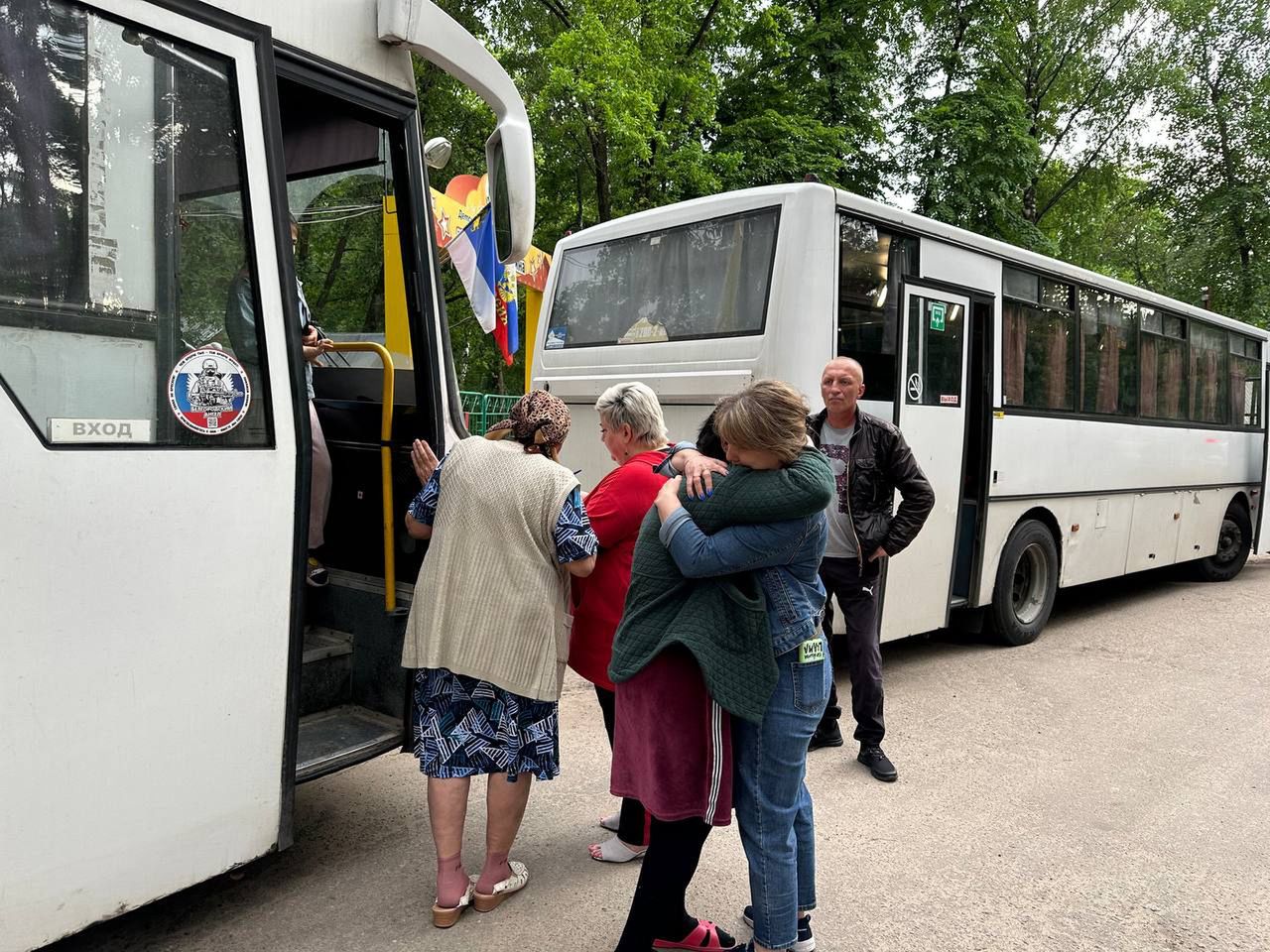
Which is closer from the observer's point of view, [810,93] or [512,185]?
[512,185]

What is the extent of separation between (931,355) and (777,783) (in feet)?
13.5

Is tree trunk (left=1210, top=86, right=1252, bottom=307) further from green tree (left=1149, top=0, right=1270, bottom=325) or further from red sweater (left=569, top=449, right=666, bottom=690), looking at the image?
red sweater (left=569, top=449, right=666, bottom=690)

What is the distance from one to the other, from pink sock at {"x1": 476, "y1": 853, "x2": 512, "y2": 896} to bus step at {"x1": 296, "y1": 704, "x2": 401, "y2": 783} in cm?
53

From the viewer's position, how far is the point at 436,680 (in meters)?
3.09

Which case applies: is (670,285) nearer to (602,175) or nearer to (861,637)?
(861,637)

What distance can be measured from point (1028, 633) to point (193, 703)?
6.35 metres

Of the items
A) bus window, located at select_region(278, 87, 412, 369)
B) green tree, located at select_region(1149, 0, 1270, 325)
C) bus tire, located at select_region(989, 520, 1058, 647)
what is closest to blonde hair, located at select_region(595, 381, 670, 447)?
bus window, located at select_region(278, 87, 412, 369)

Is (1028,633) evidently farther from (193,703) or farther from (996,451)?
(193,703)

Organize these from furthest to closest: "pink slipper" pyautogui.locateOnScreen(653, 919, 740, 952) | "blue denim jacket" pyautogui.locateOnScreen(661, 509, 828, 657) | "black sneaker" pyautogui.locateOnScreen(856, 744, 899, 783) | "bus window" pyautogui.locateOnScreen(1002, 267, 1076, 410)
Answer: "bus window" pyautogui.locateOnScreen(1002, 267, 1076, 410), "black sneaker" pyautogui.locateOnScreen(856, 744, 899, 783), "pink slipper" pyautogui.locateOnScreen(653, 919, 740, 952), "blue denim jacket" pyautogui.locateOnScreen(661, 509, 828, 657)

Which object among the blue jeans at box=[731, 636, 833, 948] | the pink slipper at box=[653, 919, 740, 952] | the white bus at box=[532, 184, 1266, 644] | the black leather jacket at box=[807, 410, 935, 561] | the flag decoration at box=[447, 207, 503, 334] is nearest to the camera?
the blue jeans at box=[731, 636, 833, 948]

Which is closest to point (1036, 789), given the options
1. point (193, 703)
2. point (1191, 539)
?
point (193, 703)

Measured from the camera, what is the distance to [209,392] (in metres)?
2.67

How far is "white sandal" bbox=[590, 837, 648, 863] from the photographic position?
354 cm

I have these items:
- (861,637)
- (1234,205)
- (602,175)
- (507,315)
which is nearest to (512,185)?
(861,637)
